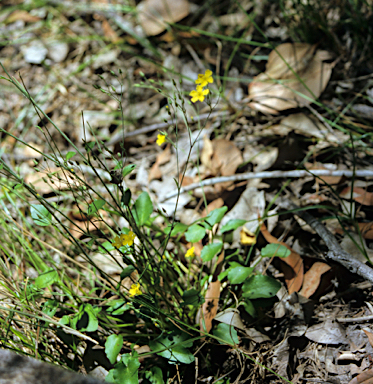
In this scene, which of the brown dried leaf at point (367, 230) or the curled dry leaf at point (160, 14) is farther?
the curled dry leaf at point (160, 14)

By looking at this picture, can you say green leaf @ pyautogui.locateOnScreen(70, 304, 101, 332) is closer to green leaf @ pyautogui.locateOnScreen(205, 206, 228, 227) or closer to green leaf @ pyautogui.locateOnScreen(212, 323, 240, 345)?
green leaf @ pyautogui.locateOnScreen(212, 323, 240, 345)

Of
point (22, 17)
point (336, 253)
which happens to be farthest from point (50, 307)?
point (22, 17)

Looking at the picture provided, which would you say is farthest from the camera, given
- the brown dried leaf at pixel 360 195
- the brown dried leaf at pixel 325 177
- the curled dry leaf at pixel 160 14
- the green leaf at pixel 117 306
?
the curled dry leaf at pixel 160 14

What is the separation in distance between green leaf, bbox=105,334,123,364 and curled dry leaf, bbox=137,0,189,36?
103 inches

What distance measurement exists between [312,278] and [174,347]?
0.69 metres

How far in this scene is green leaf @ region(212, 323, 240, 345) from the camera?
1272 mm

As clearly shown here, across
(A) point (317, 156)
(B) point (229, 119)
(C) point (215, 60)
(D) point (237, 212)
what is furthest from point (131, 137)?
(A) point (317, 156)

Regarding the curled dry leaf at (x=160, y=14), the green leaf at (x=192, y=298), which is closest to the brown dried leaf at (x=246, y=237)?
the green leaf at (x=192, y=298)

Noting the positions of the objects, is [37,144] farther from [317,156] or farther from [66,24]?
[317,156]

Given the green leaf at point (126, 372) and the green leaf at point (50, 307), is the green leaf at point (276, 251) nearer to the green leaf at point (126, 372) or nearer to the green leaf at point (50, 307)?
the green leaf at point (126, 372)

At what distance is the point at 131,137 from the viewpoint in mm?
2537

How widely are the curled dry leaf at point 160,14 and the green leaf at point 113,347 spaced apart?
262 cm

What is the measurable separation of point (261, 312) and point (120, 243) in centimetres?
75

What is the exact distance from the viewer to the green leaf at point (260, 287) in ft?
4.27
